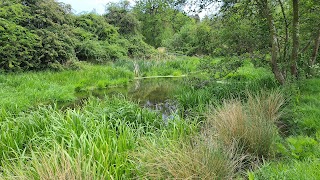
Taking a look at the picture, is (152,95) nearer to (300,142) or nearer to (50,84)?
(50,84)

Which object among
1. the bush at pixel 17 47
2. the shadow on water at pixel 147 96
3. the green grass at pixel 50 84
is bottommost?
the shadow on water at pixel 147 96

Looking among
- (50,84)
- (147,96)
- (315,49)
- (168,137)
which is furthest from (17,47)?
(315,49)

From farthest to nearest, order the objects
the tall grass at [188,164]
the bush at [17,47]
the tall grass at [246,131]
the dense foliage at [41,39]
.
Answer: the dense foliage at [41,39] < the bush at [17,47] < the tall grass at [246,131] < the tall grass at [188,164]

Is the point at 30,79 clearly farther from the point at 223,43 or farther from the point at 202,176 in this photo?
the point at 202,176

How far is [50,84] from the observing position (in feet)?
28.5

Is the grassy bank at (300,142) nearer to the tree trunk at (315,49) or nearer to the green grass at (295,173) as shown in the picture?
the green grass at (295,173)

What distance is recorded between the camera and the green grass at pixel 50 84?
6498 millimetres

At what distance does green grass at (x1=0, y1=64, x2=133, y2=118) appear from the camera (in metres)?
6.50

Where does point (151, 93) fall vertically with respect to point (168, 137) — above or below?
below

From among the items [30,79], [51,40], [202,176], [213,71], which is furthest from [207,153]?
[51,40]

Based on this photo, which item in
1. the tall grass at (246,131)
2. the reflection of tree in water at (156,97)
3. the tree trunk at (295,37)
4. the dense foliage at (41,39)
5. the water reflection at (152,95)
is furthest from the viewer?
the dense foliage at (41,39)

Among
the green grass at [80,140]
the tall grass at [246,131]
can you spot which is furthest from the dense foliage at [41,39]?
the tall grass at [246,131]

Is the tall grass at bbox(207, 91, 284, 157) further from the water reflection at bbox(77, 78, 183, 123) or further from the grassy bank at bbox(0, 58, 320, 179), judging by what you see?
the water reflection at bbox(77, 78, 183, 123)

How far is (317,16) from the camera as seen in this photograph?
18.0 ft
